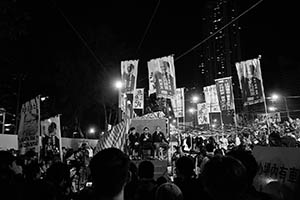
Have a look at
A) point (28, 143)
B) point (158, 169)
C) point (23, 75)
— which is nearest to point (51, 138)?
point (28, 143)

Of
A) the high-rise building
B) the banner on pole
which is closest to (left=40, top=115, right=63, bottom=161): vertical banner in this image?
the banner on pole

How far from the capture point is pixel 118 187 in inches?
84.1

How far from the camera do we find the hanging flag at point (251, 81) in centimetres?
1656

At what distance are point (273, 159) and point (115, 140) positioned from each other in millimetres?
8230

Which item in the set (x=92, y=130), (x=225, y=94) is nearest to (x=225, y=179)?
(x=225, y=94)

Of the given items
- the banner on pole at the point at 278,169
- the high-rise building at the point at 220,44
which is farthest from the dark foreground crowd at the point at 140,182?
the high-rise building at the point at 220,44

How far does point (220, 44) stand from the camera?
84812 mm

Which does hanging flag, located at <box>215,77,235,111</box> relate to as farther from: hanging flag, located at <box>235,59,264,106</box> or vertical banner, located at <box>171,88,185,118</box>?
vertical banner, located at <box>171,88,185,118</box>

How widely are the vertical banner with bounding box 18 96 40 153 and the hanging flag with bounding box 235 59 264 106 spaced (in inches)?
521

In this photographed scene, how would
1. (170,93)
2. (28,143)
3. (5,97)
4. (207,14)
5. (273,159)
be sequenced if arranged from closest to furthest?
(273,159) < (28,143) < (170,93) < (5,97) < (207,14)

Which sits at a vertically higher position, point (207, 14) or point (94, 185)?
point (207, 14)

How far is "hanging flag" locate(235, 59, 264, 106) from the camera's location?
652 inches

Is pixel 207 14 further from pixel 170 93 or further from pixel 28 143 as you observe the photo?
pixel 28 143

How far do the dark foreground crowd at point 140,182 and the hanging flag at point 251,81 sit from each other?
13640 mm
